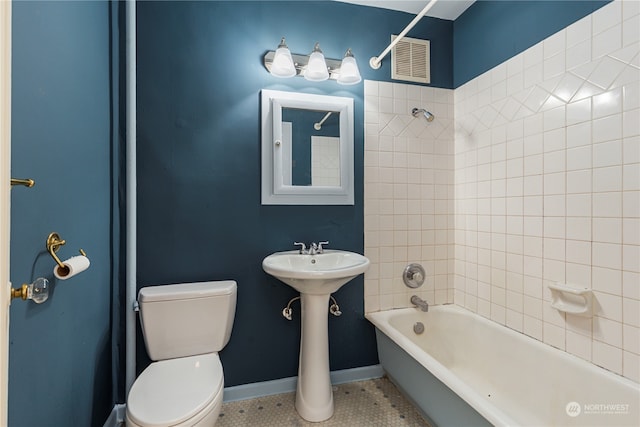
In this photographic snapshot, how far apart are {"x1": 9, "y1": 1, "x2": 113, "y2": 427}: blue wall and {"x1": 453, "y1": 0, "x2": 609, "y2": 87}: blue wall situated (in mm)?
2158

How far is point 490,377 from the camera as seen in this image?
5.91 feet

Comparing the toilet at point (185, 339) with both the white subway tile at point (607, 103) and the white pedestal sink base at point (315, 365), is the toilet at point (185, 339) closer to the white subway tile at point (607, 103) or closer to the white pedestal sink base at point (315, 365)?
the white pedestal sink base at point (315, 365)

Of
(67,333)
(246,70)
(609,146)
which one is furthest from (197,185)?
(609,146)

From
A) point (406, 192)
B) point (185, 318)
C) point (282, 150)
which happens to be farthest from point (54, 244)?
point (406, 192)

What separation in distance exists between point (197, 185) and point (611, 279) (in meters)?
2.05

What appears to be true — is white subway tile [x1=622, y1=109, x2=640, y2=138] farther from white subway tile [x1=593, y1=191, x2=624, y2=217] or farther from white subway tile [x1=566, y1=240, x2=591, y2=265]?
white subway tile [x1=566, y1=240, x2=591, y2=265]

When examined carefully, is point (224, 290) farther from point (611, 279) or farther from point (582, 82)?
point (582, 82)

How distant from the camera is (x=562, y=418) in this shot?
1.41 m

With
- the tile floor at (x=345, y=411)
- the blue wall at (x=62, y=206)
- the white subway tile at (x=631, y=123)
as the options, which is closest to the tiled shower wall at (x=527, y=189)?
the white subway tile at (x=631, y=123)

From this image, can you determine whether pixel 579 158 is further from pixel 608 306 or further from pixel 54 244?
pixel 54 244

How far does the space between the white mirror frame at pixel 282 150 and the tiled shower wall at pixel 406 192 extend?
146mm

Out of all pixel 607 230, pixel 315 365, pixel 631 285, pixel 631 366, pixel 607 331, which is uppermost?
pixel 607 230

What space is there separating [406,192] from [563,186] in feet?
2.84

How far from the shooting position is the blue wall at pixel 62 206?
0.89 meters
